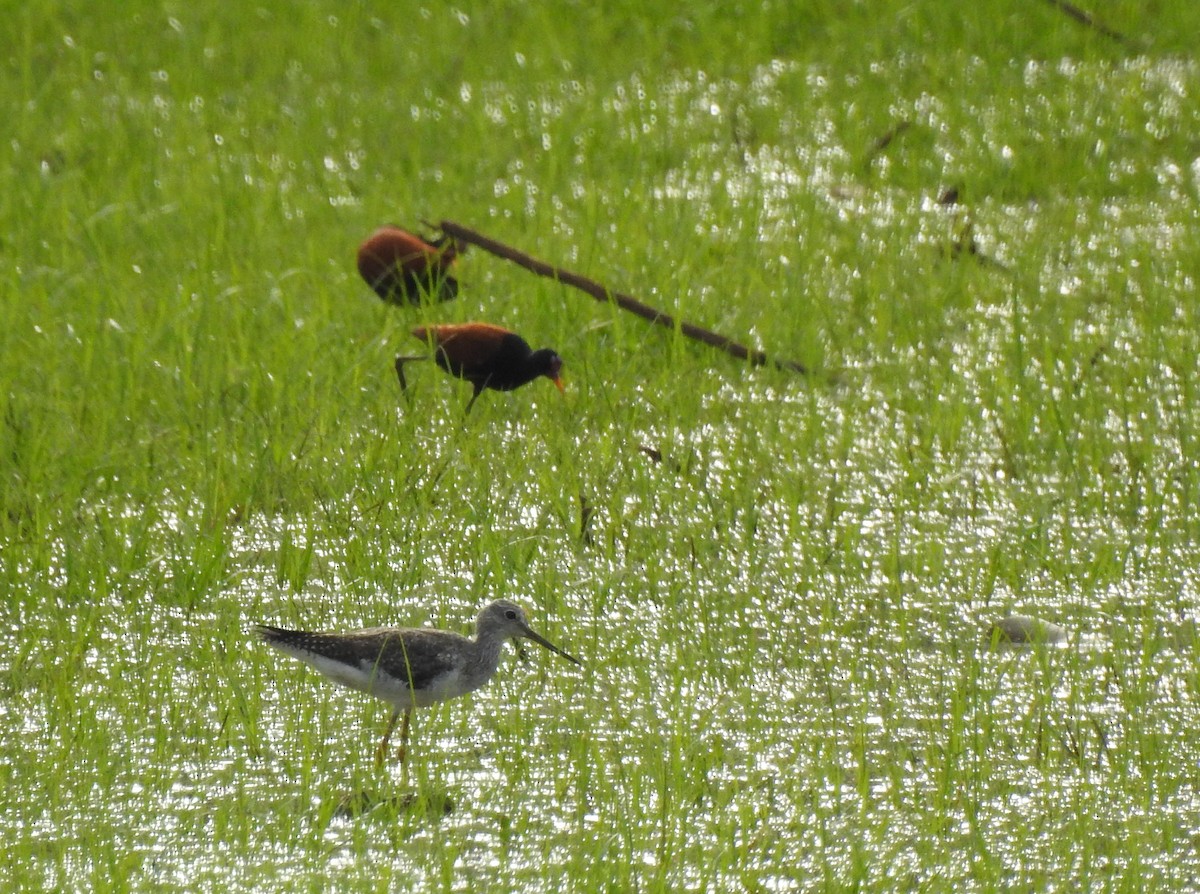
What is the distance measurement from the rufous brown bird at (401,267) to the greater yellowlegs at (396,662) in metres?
2.70

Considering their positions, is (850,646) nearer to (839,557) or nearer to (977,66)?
(839,557)

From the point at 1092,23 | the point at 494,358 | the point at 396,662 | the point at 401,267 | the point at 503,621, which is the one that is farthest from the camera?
the point at 1092,23

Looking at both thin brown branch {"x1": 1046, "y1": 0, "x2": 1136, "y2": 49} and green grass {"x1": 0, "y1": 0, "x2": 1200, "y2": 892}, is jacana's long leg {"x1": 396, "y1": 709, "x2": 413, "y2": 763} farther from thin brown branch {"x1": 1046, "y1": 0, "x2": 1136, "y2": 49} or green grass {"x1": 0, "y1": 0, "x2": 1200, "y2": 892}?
thin brown branch {"x1": 1046, "y1": 0, "x2": 1136, "y2": 49}

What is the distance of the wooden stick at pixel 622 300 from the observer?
19.5ft

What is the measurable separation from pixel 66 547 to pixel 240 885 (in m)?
1.59

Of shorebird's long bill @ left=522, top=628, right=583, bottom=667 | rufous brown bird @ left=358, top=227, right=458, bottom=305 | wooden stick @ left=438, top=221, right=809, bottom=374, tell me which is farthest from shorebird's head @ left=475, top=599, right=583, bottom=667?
rufous brown bird @ left=358, top=227, right=458, bottom=305

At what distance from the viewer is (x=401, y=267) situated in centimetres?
621

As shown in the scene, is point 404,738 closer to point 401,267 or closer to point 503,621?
point 503,621

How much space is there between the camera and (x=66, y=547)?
4449 mm

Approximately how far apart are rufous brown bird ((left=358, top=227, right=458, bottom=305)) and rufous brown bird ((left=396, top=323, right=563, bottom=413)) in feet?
2.59

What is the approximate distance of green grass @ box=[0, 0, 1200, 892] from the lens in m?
3.38

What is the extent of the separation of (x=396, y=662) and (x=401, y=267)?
285 cm

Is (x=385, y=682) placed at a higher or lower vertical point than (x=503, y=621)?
lower

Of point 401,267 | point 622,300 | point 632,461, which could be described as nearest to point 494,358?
point 632,461
